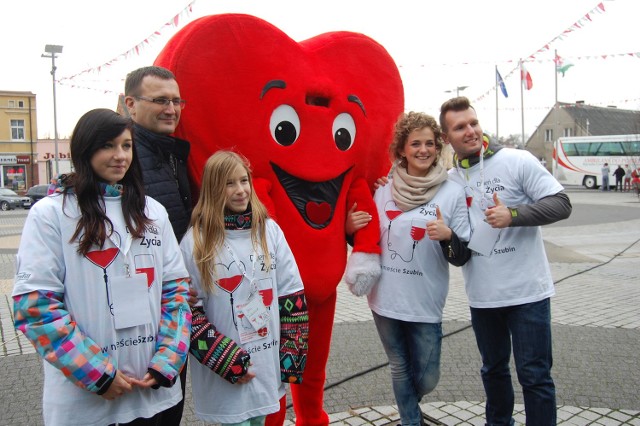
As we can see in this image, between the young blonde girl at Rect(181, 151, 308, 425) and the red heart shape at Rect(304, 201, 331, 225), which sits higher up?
the red heart shape at Rect(304, 201, 331, 225)

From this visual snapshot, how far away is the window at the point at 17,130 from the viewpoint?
139 feet

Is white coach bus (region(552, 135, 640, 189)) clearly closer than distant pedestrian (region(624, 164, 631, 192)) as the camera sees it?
No

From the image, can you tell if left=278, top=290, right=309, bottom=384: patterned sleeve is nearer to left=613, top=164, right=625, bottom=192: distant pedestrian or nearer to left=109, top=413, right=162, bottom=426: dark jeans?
left=109, top=413, right=162, bottom=426: dark jeans

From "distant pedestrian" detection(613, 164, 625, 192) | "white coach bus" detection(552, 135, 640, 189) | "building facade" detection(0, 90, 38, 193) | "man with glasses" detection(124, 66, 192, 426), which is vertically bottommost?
"man with glasses" detection(124, 66, 192, 426)

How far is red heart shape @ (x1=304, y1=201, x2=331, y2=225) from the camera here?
293cm

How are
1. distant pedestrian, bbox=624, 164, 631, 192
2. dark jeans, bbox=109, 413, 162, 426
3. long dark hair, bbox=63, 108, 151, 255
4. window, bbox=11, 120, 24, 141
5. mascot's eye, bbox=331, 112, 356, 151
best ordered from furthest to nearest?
window, bbox=11, 120, 24, 141 < distant pedestrian, bbox=624, 164, 631, 192 < mascot's eye, bbox=331, 112, 356, 151 < dark jeans, bbox=109, 413, 162, 426 < long dark hair, bbox=63, 108, 151, 255

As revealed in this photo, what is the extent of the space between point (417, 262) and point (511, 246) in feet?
1.61

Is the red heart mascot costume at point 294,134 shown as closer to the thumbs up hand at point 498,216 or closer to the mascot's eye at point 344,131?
the mascot's eye at point 344,131

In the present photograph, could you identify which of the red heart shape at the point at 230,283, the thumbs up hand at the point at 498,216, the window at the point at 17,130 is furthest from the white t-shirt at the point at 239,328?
the window at the point at 17,130

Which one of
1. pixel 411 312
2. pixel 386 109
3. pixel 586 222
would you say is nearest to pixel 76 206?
pixel 411 312

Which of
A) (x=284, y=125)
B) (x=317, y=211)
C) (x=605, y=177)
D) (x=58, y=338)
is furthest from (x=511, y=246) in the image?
Result: (x=605, y=177)

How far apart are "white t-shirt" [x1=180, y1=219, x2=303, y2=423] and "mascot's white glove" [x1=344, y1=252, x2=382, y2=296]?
2.10 feet

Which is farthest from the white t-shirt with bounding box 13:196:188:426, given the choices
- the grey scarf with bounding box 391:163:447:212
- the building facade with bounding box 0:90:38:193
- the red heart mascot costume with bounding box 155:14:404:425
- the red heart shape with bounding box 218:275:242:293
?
the building facade with bounding box 0:90:38:193

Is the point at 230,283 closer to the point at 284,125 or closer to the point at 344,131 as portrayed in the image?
the point at 284,125
